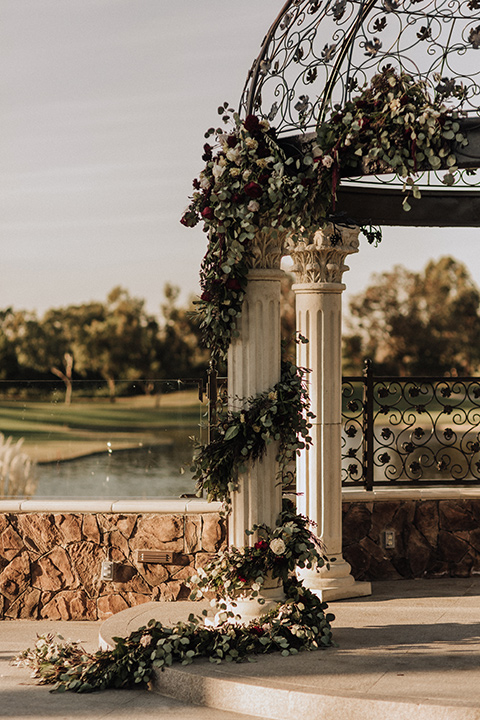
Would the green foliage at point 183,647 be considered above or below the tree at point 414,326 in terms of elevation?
below

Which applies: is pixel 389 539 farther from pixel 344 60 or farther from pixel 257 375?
pixel 344 60

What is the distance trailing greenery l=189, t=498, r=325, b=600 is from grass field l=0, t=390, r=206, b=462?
270 cm

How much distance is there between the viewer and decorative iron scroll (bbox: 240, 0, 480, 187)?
16.8ft

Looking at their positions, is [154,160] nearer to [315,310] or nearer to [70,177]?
[70,177]

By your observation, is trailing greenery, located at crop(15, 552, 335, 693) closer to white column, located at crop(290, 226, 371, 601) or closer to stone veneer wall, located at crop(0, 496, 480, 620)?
white column, located at crop(290, 226, 371, 601)

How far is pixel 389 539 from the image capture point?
26.2 feet

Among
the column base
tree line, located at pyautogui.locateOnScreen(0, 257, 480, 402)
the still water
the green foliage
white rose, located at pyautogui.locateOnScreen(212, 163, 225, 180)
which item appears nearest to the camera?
the green foliage

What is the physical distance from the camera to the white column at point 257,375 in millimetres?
5711

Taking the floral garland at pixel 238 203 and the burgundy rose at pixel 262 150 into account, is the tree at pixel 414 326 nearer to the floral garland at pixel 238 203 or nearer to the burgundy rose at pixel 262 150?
the floral garland at pixel 238 203

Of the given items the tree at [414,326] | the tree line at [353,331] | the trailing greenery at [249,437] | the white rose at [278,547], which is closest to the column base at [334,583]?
the white rose at [278,547]

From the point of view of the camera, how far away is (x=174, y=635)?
209 inches

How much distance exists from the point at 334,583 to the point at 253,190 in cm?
335

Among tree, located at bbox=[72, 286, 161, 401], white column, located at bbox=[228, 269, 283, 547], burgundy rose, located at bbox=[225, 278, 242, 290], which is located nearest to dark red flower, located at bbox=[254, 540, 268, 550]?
white column, located at bbox=[228, 269, 283, 547]

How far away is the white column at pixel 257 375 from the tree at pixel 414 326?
97.8ft
